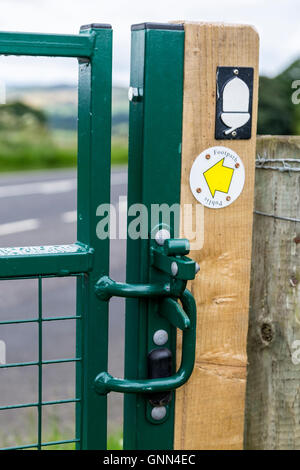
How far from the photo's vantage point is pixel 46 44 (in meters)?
1.48

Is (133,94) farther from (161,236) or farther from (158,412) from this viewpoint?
(158,412)

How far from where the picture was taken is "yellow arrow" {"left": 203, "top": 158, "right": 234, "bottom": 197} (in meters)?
1.67

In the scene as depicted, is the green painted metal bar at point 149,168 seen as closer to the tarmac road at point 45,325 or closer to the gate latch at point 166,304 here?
the gate latch at point 166,304

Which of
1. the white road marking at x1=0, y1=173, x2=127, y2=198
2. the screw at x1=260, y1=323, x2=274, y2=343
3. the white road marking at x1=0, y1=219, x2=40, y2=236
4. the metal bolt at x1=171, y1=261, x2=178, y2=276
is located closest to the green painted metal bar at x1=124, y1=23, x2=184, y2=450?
the metal bolt at x1=171, y1=261, x2=178, y2=276

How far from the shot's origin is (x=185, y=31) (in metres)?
1.59

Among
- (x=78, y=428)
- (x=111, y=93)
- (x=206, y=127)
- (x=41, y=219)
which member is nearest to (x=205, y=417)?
(x=78, y=428)

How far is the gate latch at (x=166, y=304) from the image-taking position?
1.55 meters

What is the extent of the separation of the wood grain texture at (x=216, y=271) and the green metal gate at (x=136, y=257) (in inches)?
1.5

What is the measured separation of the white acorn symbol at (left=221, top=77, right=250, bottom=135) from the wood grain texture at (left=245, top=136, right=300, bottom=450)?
196 mm

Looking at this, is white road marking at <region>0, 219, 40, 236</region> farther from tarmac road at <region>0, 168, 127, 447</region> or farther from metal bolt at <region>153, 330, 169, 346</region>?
metal bolt at <region>153, 330, 169, 346</region>

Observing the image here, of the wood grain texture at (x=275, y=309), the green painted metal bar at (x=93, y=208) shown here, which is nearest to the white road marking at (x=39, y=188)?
the wood grain texture at (x=275, y=309)

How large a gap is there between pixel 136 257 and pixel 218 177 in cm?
29

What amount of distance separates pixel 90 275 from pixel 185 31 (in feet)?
2.05
